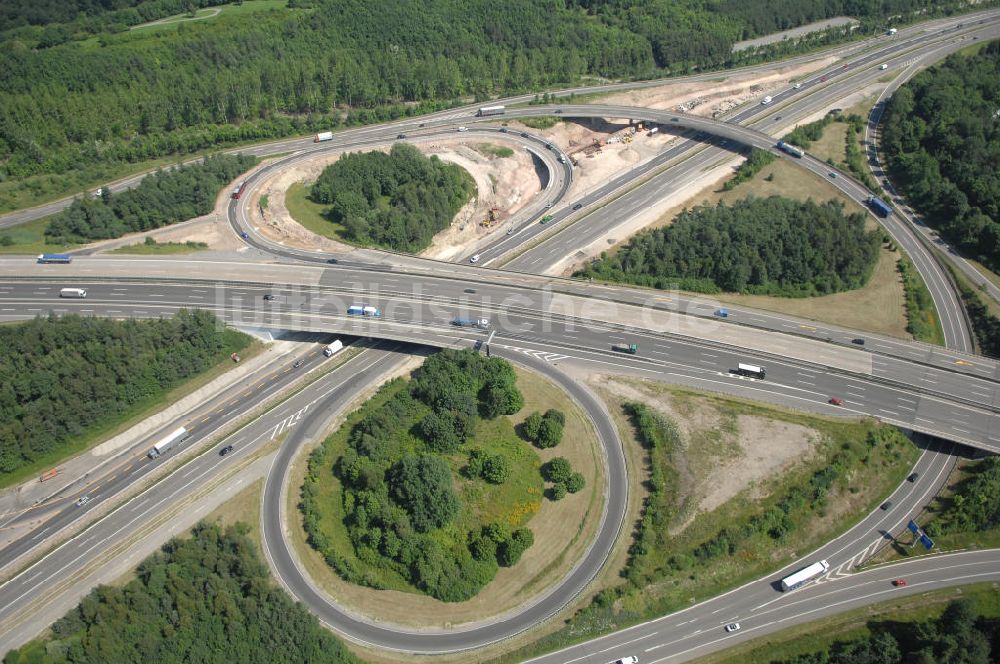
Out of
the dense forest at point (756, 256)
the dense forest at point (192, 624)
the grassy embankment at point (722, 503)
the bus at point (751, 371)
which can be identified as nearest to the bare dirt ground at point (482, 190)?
the dense forest at point (756, 256)

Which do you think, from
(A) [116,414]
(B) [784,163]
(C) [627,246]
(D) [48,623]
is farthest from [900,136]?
(D) [48,623]

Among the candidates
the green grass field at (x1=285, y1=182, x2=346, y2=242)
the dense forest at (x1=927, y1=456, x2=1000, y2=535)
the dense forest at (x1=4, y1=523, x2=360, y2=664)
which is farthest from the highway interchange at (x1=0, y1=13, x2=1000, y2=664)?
the green grass field at (x1=285, y1=182, x2=346, y2=242)

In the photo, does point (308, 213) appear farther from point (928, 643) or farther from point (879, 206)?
point (928, 643)

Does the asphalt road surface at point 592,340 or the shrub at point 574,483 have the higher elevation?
the asphalt road surface at point 592,340

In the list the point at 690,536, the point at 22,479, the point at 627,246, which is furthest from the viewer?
the point at 627,246

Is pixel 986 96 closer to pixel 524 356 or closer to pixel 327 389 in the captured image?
pixel 524 356

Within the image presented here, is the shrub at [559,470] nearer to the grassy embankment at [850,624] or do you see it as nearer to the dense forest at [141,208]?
the grassy embankment at [850,624]
